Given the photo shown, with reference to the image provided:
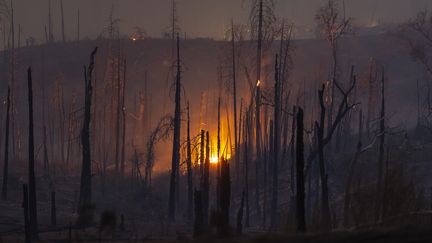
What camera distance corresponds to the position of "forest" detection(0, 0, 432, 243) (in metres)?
20.1

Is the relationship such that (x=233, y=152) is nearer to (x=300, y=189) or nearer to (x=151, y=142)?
(x=151, y=142)

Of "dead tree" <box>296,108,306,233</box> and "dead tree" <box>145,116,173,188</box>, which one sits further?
"dead tree" <box>145,116,173,188</box>

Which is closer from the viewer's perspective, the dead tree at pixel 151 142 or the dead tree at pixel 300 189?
the dead tree at pixel 300 189

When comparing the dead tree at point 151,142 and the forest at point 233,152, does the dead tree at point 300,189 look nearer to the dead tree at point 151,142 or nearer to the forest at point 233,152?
the forest at point 233,152

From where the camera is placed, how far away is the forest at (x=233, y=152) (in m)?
20.1

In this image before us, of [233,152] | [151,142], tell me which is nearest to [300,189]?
[151,142]

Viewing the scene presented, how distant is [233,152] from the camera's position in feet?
239

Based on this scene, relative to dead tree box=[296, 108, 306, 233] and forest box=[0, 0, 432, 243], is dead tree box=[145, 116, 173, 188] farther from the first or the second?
dead tree box=[296, 108, 306, 233]

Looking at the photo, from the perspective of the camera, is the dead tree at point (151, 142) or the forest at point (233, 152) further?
the dead tree at point (151, 142)

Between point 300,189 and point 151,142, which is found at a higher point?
point 300,189

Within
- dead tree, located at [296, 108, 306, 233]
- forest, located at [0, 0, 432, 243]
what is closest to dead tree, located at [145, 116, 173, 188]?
forest, located at [0, 0, 432, 243]

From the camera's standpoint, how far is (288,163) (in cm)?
5825

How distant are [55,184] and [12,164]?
35.4 feet

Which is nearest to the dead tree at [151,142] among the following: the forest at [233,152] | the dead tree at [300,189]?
the forest at [233,152]
